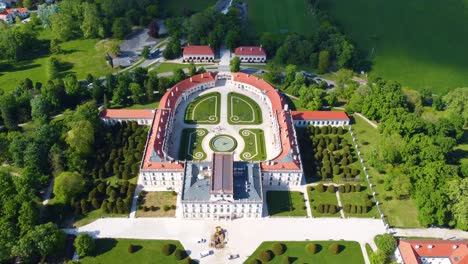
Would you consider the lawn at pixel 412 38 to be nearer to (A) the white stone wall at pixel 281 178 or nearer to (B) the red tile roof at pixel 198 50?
(B) the red tile roof at pixel 198 50

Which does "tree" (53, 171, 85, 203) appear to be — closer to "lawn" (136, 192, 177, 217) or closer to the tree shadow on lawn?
the tree shadow on lawn

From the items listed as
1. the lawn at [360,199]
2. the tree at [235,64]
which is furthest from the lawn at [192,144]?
the lawn at [360,199]

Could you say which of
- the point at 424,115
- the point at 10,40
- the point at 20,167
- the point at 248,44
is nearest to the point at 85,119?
the point at 20,167

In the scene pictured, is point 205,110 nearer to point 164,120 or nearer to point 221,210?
point 164,120

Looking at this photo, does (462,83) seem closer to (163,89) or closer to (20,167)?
(163,89)

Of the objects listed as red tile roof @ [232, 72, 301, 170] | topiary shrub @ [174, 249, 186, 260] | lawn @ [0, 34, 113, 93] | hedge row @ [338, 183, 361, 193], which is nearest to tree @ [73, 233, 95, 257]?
topiary shrub @ [174, 249, 186, 260]

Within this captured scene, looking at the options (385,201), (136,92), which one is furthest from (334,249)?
(136,92)

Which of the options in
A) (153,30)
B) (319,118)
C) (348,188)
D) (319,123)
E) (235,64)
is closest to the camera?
(348,188)
